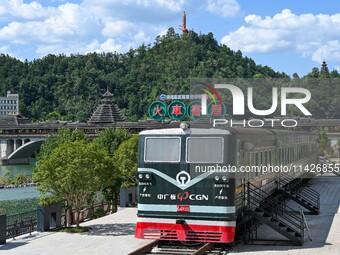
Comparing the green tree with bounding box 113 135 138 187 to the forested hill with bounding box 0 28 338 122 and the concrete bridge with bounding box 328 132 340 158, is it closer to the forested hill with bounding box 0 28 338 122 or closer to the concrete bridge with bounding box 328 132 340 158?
the concrete bridge with bounding box 328 132 340 158

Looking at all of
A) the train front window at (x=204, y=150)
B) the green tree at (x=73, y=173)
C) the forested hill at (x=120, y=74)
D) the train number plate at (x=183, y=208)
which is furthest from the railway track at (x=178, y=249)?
the forested hill at (x=120, y=74)

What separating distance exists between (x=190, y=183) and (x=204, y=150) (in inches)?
34.6

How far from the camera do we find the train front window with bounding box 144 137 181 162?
1547 cm

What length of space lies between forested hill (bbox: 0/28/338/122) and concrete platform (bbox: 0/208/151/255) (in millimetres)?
126379

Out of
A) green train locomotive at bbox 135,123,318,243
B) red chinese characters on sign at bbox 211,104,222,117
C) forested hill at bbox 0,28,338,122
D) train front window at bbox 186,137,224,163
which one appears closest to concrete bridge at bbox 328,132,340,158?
red chinese characters on sign at bbox 211,104,222,117

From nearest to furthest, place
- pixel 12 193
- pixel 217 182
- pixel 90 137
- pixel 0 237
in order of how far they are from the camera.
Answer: pixel 217 182 → pixel 0 237 → pixel 12 193 → pixel 90 137

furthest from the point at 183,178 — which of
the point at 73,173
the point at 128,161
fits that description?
the point at 128,161

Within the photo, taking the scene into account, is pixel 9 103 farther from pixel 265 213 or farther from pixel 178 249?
pixel 178 249

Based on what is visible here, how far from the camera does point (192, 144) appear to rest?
1539cm

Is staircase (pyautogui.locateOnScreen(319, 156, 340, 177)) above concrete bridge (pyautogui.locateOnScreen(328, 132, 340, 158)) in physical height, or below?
below

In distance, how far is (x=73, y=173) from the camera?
1964 centimetres

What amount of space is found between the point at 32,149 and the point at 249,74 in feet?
213

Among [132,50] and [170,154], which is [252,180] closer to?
[170,154]

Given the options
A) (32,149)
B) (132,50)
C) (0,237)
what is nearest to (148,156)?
(0,237)
